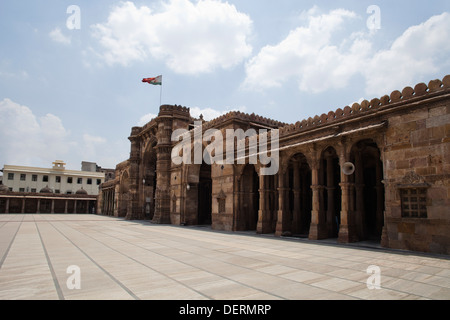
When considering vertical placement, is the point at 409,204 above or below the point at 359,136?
below

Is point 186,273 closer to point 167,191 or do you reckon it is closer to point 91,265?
point 91,265

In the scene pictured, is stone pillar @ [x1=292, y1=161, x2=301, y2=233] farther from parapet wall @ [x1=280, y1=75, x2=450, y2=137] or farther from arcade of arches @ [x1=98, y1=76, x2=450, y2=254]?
parapet wall @ [x1=280, y1=75, x2=450, y2=137]

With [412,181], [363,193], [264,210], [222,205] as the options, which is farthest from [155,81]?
[412,181]

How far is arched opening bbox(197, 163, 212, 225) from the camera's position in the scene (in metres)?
25.7

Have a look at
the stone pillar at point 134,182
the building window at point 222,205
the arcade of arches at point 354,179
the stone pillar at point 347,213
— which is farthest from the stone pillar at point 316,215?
the stone pillar at point 134,182

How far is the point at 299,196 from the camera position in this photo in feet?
52.0

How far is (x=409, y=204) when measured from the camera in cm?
996

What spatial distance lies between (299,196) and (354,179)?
10.4ft

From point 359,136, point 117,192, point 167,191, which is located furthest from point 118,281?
point 117,192

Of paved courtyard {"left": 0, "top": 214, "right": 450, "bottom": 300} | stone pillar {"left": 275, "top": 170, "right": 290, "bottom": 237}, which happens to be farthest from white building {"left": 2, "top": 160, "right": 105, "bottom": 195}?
paved courtyard {"left": 0, "top": 214, "right": 450, "bottom": 300}

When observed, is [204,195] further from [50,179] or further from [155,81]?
[50,179]

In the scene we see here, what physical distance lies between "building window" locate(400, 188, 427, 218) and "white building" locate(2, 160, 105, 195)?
2497 inches
